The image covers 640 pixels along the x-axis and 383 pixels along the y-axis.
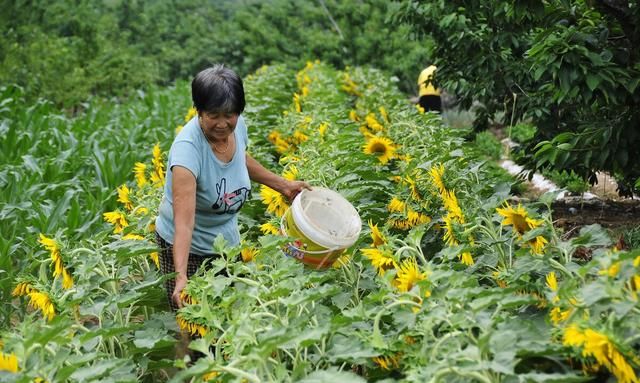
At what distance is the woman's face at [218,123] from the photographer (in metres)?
3.04

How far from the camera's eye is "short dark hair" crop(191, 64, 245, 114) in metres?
2.98

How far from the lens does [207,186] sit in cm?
319

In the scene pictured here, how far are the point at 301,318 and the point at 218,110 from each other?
94 centimetres

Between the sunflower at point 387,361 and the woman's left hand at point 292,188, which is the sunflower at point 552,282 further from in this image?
the woman's left hand at point 292,188

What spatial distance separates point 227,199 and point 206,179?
14 centimetres

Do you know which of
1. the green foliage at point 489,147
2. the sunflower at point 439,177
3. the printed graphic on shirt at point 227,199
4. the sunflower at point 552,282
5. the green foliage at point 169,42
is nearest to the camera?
the sunflower at point 552,282

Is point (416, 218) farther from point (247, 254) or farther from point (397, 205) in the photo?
point (247, 254)

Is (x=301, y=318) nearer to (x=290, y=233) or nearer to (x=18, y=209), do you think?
(x=290, y=233)

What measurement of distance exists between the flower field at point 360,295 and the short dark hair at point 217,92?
46cm

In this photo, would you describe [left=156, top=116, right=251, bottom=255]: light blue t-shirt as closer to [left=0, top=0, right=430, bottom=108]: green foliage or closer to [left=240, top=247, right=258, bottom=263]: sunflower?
[left=240, top=247, right=258, bottom=263]: sunflower

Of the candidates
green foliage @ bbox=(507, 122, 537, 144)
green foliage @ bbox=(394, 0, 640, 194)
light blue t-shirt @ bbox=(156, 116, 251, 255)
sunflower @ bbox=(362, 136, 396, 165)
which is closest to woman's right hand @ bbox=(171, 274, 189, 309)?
light blue t-shirt @ bbox=(156, 116, 251, 255)

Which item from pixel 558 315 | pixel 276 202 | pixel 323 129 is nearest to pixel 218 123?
pixel 276 202

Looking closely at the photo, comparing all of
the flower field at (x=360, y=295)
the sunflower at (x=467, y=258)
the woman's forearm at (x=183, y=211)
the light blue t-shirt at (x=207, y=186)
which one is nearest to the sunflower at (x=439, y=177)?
Answer: the flower field at (x=360, y=295)

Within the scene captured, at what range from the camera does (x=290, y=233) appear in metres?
3.05
